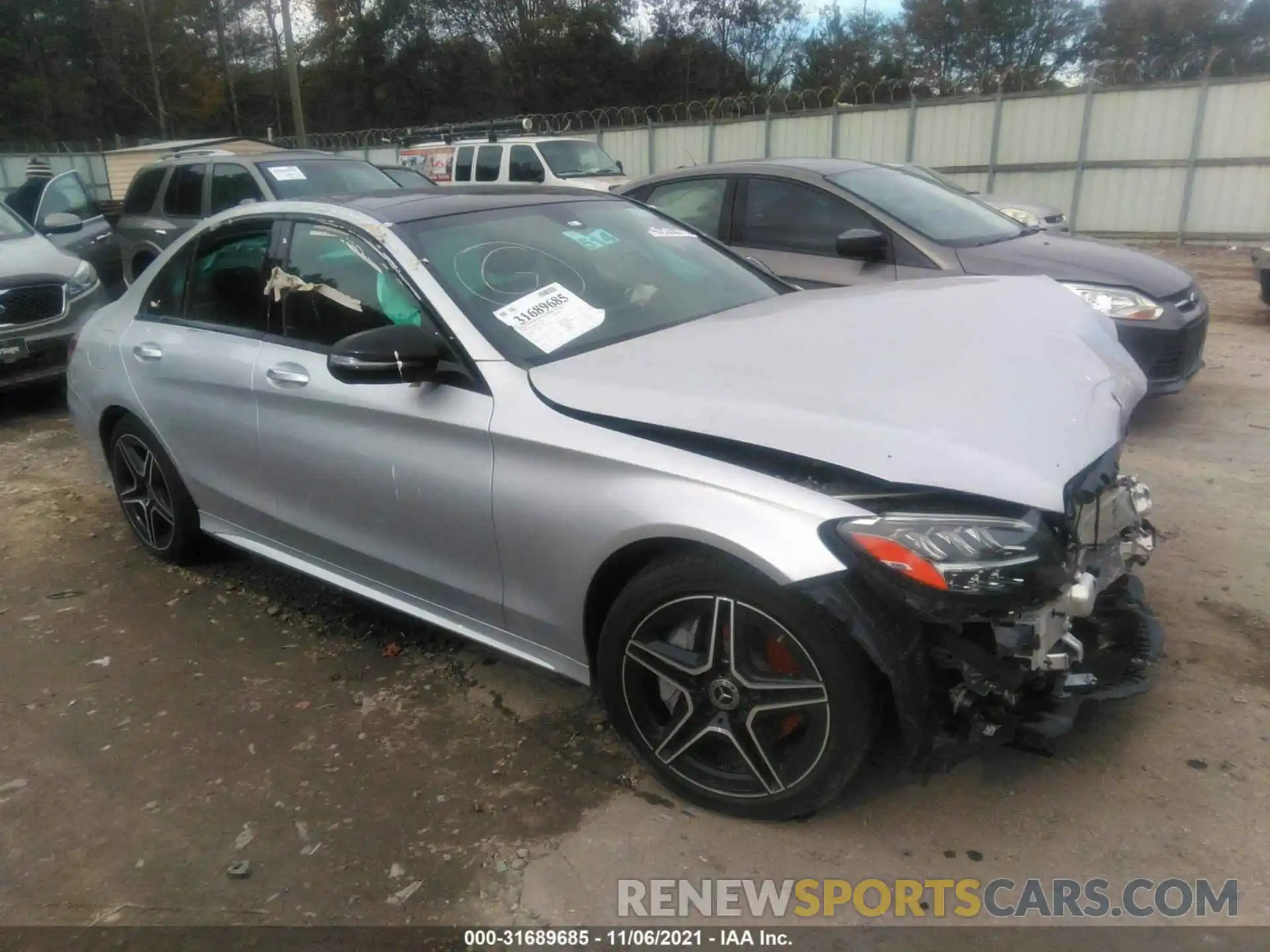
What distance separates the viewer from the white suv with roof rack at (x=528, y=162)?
1403cm

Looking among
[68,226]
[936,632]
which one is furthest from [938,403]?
[68,226]

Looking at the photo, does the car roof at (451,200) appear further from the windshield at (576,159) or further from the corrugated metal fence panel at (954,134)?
the corrugated metal fence panel at (954,134)

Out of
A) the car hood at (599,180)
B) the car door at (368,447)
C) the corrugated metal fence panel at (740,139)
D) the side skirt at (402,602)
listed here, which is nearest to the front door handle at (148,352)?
the side skirt at (402,602)

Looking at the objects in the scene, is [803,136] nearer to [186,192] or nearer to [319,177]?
[319,177]

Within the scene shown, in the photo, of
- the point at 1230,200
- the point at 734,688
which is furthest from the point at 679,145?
the point at 734,688

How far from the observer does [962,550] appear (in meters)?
2.12

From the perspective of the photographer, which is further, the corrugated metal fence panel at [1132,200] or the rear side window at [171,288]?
the corrugated metal fence panel at [1132,200]

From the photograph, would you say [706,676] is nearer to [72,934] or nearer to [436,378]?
[436,378]

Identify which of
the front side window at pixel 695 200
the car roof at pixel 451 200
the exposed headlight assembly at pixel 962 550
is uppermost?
the car roof at pixel 451 200

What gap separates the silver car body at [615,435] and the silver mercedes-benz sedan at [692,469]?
0.01 m

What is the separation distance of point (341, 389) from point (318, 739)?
3.84ft

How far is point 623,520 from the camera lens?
8.05 ft

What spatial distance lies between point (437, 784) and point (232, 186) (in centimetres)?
766

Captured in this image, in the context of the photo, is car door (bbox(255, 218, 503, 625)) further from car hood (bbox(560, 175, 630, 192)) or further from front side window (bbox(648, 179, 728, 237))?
car hood (bbox(560, 175, 630, 192))
